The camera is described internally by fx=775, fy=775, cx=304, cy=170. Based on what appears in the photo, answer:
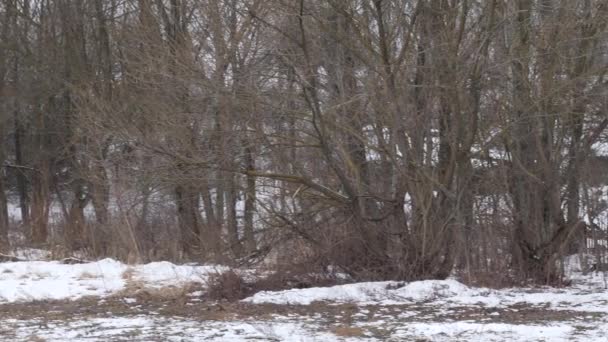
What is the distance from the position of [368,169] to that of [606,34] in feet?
11.7

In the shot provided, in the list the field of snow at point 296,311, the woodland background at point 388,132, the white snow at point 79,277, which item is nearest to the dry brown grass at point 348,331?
the field of snow at point 296,311

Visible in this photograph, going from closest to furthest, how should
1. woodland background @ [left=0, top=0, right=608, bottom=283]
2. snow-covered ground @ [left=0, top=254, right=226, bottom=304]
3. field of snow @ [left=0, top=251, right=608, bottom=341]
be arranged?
1. field of snow @ [left=0, top=251, right=608, bottom=341]
2. snow-covered ground @ [left=0, top=254, right=226, bottom=304]
3. woodland background @ [left=0, top=0, right=608, bottom=283]

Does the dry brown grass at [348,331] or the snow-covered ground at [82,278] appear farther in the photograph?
the snow-covered ground at [82,278]

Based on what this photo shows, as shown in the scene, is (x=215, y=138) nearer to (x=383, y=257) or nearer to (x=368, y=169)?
(x=368, y=169)

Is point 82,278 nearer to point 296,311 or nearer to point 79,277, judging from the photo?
point 79,277

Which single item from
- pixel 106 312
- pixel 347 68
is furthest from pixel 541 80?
pixel 106 312

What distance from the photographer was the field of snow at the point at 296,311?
269 inches

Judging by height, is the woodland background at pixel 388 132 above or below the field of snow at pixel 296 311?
above

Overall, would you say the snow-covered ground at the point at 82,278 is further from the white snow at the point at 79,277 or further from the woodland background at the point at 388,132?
the woodland background at the point at 388,132

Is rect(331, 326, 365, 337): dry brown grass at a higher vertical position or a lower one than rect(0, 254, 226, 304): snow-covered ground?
lower

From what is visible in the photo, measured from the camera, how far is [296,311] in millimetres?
8117

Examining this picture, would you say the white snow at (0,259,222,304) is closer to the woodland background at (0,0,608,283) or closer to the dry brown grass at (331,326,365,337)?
the woodland background at (0,0,608,283)

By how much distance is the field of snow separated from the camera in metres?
6.83

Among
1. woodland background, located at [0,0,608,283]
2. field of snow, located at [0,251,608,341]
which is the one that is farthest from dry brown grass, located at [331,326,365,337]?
woodland background, located at [0,0,608,283]
